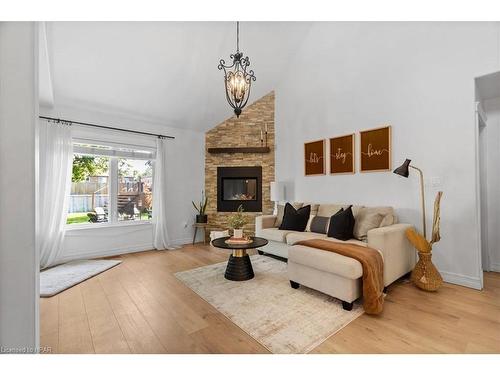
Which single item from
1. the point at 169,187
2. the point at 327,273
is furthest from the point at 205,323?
the point at 169,187

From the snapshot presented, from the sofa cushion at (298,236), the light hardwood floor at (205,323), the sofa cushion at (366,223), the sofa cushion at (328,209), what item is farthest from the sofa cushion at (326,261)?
the sofa cushion at (328,209)

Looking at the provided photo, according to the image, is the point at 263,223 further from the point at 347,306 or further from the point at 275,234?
the point at 347,306

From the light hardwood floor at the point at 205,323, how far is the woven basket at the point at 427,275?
8cm

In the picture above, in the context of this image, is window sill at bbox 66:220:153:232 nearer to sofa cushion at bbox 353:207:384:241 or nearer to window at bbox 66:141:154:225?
window at bbox 66:141:154:225

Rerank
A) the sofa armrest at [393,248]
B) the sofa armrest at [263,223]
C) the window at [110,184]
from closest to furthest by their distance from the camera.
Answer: the sofa armrest at [393,248] → the window at [110,184] → the sofa armrest at [263,223]

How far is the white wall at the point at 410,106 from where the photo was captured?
267cm

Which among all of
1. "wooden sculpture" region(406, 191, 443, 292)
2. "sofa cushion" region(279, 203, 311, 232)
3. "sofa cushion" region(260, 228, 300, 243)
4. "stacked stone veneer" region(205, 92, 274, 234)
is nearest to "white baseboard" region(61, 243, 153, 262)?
"stacked stone veneer" region(205, 92, 274, 234)

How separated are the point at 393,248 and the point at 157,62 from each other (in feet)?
12.8

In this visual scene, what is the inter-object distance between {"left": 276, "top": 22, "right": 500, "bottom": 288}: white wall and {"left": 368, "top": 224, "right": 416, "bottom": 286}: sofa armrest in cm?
46

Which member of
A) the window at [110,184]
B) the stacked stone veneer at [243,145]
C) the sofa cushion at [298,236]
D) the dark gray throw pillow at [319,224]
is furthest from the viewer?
the stacked stone veneer at [243,145]

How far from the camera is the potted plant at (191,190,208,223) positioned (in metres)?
4.99

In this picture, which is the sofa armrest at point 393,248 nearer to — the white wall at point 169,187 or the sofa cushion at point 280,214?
the sofa cushion at point 280,214

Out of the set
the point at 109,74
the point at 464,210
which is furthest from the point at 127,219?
the point at 464,210
